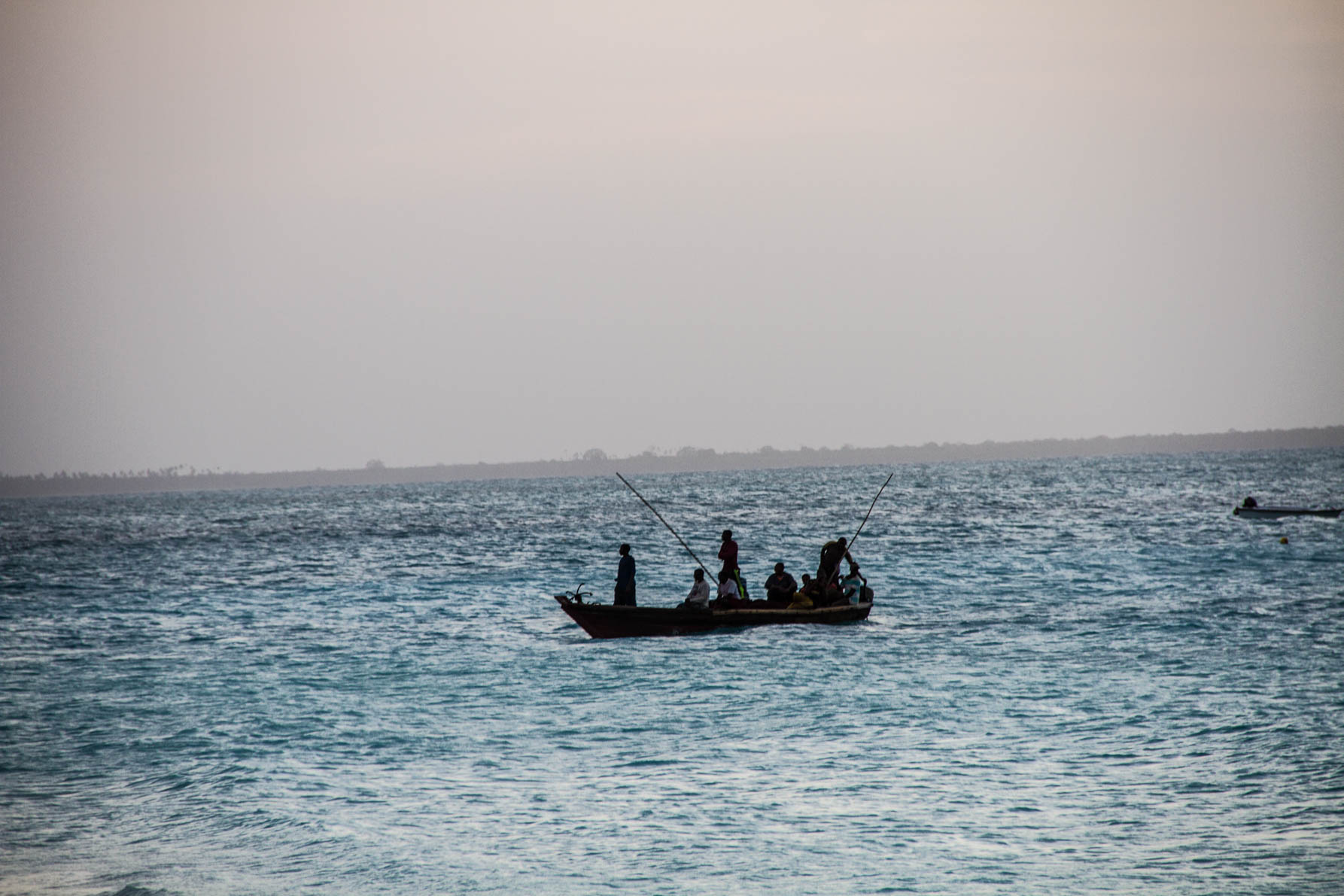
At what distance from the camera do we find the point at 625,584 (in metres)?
21.8

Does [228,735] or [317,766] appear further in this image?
[228,735]

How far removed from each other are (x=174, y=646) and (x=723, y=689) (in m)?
13.4

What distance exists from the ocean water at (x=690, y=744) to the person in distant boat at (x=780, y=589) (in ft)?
2.58

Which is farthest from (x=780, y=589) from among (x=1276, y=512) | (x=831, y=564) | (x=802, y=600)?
(x=1276, y=512)

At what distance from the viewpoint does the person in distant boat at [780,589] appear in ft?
72.2

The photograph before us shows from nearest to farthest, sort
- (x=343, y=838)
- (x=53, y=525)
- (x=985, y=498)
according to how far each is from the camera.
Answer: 1. (x=343, y=838)
2. (x=985, y=498)
3. (x=53, y=525)

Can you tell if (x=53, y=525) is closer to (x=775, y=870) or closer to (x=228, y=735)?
(x=228, y=735)

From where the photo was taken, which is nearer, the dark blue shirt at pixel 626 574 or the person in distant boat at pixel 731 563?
the dark blue shirt at pixel 626 574

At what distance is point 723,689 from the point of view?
16.6 meters

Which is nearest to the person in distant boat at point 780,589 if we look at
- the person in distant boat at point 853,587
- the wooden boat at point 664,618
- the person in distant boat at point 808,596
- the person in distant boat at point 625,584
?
the person in distant boat at point 808,596

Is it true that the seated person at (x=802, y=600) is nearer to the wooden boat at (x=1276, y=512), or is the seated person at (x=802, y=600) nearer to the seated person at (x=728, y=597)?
the seated person at (x=728, y=597)

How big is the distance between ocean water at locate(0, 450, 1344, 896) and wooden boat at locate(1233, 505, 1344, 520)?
1894 centimetres

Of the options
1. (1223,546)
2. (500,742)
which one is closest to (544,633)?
(500,742)

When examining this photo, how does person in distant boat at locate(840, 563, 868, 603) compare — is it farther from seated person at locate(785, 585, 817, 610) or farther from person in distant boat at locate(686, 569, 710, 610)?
person in distant boat at locate(686, 569, 710, 610)
